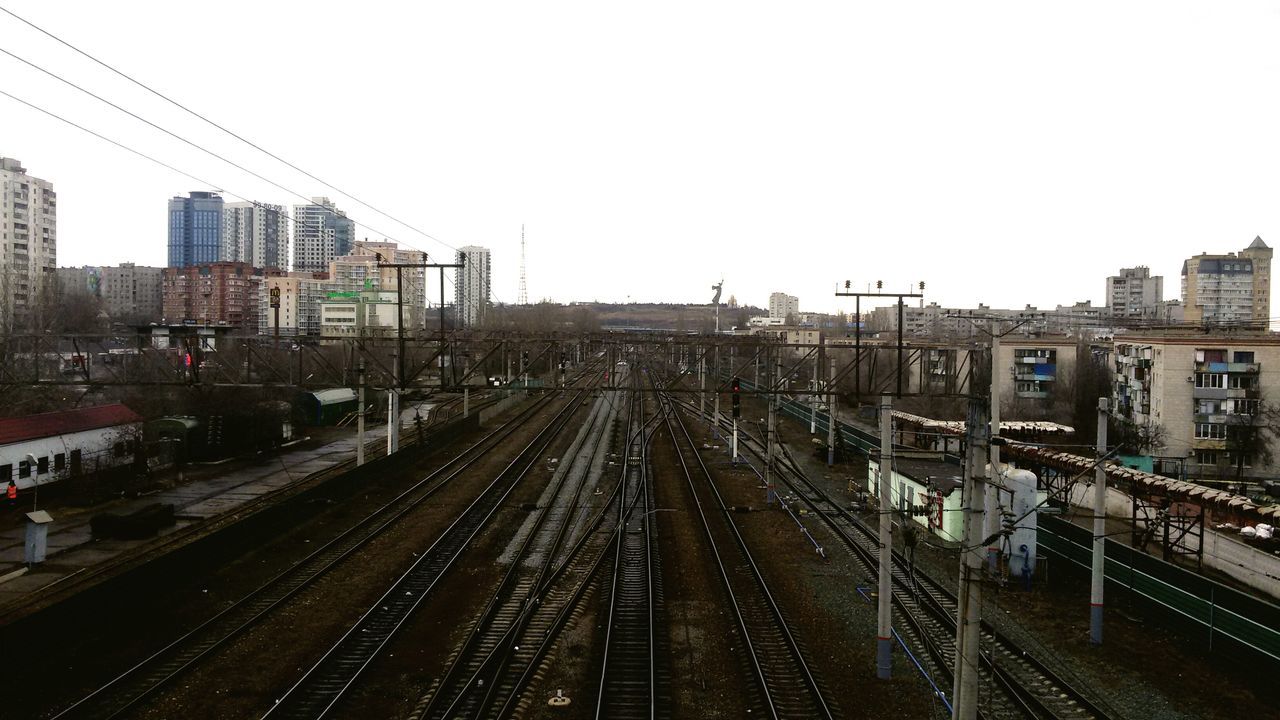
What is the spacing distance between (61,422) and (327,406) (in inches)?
666

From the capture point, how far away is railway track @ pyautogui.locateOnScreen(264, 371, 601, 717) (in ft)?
34.2

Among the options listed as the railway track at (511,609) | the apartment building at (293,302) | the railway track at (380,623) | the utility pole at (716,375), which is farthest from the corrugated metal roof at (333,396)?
the apartment building at (293,302)

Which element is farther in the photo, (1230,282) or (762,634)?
(1230,282)

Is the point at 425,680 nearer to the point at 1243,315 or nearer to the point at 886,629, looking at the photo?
the point at 886,629

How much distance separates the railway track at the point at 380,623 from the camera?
10414 mm

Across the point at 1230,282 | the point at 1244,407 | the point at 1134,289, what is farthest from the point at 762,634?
the point at 1134,289

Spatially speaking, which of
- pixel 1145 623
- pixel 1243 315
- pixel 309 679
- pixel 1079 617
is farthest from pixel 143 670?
pixel 1243 315

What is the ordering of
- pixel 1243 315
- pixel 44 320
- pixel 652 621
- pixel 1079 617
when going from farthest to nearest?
pixel 1243 315
pixel 44 320
pixel 1079 617
pixel 652 621

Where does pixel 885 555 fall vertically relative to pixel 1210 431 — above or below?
above

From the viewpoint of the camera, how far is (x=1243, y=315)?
9062cm

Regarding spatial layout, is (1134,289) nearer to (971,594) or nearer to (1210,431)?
(1210,431)

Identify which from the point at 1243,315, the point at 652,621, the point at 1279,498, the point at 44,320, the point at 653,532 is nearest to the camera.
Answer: the point at 652,621

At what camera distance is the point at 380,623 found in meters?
13.4

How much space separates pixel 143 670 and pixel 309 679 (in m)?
2.48
